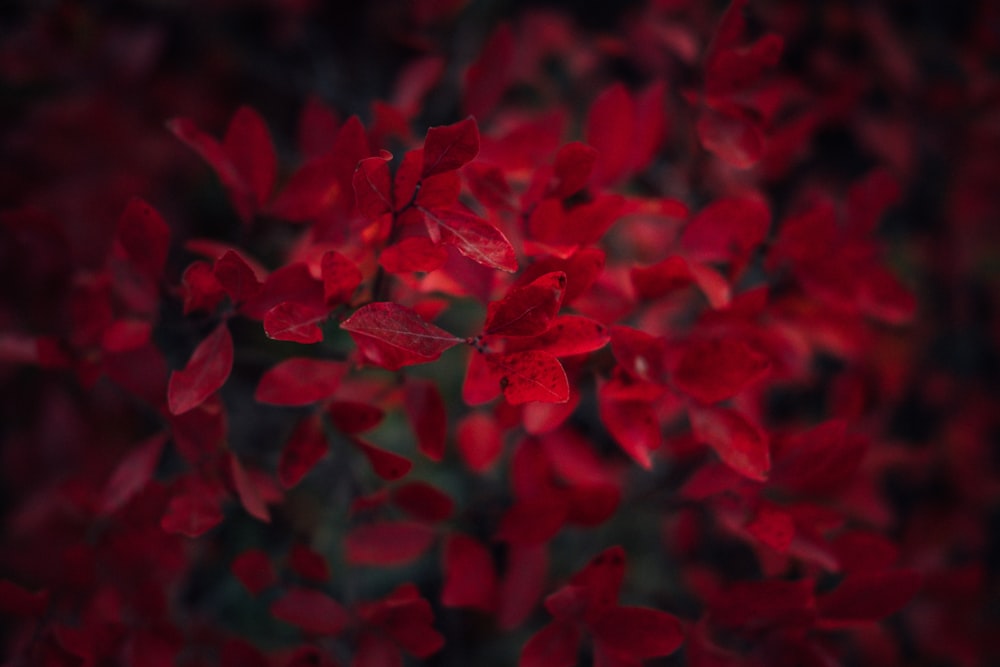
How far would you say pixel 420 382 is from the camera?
653 mm

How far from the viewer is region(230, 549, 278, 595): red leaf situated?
637mm

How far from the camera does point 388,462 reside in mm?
547

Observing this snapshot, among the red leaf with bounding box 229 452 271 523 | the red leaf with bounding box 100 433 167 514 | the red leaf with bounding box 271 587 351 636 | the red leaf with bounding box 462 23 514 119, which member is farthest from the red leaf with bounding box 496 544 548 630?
the red leaf with bounding box 462 23 514 119

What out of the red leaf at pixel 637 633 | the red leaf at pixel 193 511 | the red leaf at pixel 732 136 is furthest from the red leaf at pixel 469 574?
the red leaf at pixel 732 136

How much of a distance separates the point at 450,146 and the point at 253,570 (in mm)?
454

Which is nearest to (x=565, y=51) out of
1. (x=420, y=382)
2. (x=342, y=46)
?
(x=342, y=46)

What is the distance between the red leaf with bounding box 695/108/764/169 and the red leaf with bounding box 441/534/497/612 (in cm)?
45

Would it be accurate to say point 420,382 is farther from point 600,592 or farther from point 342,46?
point 342,46

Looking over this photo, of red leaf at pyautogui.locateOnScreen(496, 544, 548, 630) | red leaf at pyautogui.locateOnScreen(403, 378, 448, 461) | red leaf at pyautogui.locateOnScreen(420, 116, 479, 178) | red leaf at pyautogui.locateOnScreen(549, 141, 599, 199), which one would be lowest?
red leaf at pyautogui.locateOnScreen(496, 544, 548, 630)

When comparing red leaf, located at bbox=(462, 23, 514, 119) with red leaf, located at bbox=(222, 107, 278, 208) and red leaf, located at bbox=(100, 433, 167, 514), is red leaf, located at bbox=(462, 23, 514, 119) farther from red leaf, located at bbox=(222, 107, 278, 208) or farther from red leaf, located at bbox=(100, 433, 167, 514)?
red leaf, located at bbox=(100, 433, 167, 514)

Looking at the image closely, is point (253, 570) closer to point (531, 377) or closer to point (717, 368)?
point (531, 377)

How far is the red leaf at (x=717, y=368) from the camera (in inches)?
22.2

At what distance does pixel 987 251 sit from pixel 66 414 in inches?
67.6

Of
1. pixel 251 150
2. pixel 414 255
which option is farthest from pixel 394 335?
pixel 251 150
